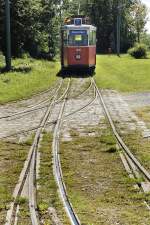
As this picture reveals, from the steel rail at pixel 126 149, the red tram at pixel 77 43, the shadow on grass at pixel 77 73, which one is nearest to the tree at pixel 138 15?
the shadow on grass at pixel 77 73

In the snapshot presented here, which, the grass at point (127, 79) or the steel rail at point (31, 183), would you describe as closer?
the steel rail at point (31, 183)

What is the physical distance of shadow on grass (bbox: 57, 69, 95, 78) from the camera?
36447 millimetres

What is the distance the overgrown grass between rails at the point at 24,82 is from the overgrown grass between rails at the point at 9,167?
368 inches

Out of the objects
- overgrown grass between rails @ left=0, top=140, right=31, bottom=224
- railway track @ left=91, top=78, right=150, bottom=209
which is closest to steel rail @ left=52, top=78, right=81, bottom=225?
overgrown grass between rails @ left=0, top=140, right=31, bottom=224

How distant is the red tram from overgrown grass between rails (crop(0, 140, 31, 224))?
21.3 meters

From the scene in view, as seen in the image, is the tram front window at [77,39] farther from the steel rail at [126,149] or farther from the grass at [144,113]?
the steel rail at [126,149]

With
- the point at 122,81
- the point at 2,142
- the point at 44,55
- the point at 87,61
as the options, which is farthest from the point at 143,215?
the point at 44,55

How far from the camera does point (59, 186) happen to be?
414 inches

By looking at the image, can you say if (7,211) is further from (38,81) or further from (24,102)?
(38,81)

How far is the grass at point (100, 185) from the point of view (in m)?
8.78

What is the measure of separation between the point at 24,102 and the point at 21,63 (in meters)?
→ 17.9

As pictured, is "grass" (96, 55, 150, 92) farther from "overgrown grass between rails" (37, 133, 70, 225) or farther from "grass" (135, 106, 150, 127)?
"overgrown grass between rails" (37, 133, 70, 225)

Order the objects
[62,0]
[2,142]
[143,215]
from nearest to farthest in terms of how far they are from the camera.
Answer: [143,215], [2,142], [62,0]

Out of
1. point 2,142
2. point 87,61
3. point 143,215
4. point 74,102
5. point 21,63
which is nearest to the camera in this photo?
point 143,215
